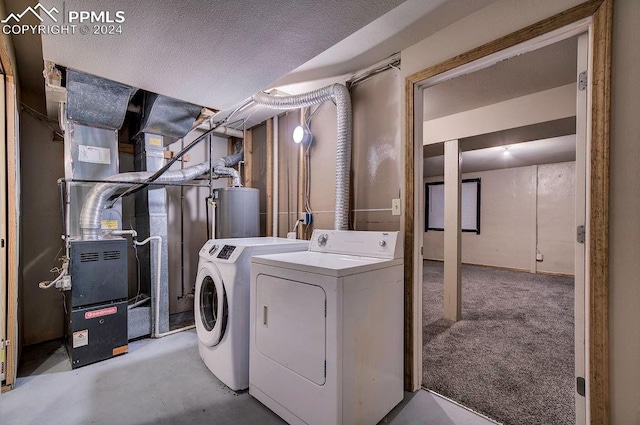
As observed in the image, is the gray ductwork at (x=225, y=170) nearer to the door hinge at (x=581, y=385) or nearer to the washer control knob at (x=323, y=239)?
the washer control knob at (x=323, y=239)

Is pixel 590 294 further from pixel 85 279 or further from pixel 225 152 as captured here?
pixel 225 152

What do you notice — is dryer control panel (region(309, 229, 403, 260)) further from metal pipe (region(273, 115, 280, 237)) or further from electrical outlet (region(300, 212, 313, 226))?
metal pipe (region(273, 115, 280, 237))

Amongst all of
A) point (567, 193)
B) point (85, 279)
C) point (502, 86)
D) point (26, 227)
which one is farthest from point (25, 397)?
point (567, 193)

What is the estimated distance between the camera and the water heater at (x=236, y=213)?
2.95 m

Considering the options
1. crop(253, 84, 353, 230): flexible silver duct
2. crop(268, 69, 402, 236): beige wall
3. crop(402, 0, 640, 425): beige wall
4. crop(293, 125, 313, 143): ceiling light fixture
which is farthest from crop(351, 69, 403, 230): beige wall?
crop(402, 0, 640, 425): beige wall

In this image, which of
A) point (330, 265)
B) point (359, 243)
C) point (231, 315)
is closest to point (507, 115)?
point (359, 243)

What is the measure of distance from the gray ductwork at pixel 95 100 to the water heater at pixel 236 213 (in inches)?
43.8

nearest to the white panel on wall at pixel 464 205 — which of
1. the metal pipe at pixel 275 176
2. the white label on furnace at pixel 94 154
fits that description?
the metal pipe at pixel 275 176

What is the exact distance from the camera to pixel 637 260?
46.9 inches

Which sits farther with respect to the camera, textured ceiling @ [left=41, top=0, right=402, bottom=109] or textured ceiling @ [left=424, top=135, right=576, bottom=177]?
textured ceiling @ [left=424, top=135, right=576, bottom=177]

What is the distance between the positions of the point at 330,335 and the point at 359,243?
0.74 meters

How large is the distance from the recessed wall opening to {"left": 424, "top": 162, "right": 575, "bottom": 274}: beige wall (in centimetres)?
2

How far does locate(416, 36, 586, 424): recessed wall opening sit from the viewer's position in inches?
74.2

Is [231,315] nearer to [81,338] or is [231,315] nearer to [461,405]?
[81,338]
